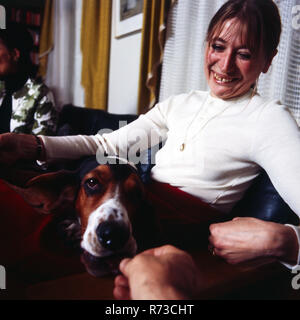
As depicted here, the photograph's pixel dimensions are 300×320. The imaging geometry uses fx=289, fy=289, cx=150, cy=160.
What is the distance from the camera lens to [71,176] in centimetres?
60

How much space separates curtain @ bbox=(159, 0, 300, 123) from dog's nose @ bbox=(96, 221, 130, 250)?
794 mm

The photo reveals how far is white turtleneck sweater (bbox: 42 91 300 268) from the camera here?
61 centimetres

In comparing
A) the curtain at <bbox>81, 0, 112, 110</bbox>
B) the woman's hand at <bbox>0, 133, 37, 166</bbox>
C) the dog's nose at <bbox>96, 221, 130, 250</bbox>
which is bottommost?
the dog's nose at <bbox>96, 221, 130, 250</bbox>

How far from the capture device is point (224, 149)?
69cm

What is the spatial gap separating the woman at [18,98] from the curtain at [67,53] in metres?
1.67

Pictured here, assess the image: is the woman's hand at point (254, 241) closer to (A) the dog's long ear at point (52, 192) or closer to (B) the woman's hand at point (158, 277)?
(B) the woman's hand at point (158, 277)

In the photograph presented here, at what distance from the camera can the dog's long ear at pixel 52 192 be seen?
58 centimetres

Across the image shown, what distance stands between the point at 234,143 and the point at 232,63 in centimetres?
21

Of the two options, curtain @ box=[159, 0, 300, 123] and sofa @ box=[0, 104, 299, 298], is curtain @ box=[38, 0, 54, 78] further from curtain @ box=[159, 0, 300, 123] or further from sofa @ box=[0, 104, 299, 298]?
sofa @ box=[0, 104, 299, 298]

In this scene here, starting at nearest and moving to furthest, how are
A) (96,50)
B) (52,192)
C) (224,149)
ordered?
1. (52,192)
2. (224,149)
3. (96,50)

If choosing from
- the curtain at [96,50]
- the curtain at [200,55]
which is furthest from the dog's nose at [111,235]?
the curtain at [96,50]

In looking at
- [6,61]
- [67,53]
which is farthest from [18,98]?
[67,53]

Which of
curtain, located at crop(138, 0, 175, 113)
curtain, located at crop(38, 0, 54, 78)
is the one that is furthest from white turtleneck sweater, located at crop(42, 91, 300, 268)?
curtain, located at crop(38, 0, 54, 78)

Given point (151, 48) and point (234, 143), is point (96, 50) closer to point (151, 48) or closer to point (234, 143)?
point (151, 48)
